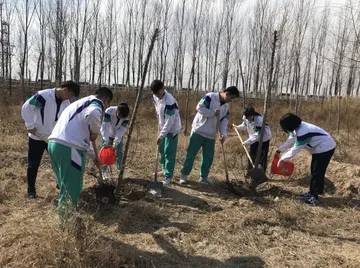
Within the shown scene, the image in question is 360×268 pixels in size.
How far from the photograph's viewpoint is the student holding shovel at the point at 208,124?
5730 millimetres

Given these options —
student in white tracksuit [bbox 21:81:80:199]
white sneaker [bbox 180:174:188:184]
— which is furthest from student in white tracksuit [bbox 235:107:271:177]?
student in white tracksuit [bbox 21:81:80:199]

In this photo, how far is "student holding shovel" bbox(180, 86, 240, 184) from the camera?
5.73 m

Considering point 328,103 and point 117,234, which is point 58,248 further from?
point 328,103

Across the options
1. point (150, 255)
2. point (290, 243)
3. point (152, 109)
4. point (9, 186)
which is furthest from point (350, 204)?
point (152, 109)

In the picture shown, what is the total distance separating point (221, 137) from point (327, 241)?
246cm

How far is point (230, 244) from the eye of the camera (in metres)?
3.66

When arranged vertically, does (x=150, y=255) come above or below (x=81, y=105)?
below

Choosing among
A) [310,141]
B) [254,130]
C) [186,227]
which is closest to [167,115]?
[186,227]

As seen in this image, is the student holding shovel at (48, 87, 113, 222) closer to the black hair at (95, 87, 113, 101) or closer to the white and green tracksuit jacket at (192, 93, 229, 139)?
the black hair at (95, 87, 113, 101)

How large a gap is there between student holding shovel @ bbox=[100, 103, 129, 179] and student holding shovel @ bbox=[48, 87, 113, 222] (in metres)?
2.18

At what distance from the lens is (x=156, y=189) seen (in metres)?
5.23

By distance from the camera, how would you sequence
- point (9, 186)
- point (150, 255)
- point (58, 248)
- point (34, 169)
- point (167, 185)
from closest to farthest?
point (58, 248) < point (150, 255) < point (34, 169) < point (9, 186) < point (167, 185)

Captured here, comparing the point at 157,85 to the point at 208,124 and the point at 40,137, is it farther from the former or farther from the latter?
the point at 40,137

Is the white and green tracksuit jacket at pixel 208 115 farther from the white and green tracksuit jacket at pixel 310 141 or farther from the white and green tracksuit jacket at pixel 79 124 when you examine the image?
the white and green tracksuit jacket at pixel 79 124
